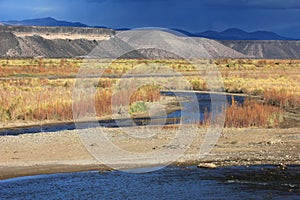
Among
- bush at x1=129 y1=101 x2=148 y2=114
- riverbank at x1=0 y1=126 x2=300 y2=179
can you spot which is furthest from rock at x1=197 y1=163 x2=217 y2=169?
bush at x1=129 y1=101 x2=148 y2=114

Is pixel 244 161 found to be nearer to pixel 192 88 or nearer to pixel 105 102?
pixel 105 102

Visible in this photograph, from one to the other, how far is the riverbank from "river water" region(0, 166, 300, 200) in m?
0.84

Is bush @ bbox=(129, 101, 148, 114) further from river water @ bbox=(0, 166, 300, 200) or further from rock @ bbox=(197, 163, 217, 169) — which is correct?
river water @ bbox=(0, 166, 300, 200)

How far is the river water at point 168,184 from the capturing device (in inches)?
451

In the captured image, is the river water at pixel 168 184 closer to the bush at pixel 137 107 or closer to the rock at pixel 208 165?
the rock at pixel 208 165

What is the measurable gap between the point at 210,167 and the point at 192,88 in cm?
3229

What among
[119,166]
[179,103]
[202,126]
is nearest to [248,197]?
[119,166]

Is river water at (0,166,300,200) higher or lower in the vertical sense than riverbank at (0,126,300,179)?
lower

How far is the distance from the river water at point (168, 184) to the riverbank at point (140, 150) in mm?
840

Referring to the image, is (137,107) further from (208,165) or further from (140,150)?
(208,165)

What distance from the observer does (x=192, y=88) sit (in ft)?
151

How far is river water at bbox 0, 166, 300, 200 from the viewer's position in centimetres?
1146

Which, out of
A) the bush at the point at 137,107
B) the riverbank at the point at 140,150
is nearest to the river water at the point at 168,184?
the riverbank at the point at 140,150

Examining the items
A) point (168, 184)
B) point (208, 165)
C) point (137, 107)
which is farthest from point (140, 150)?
point (137, 107)
